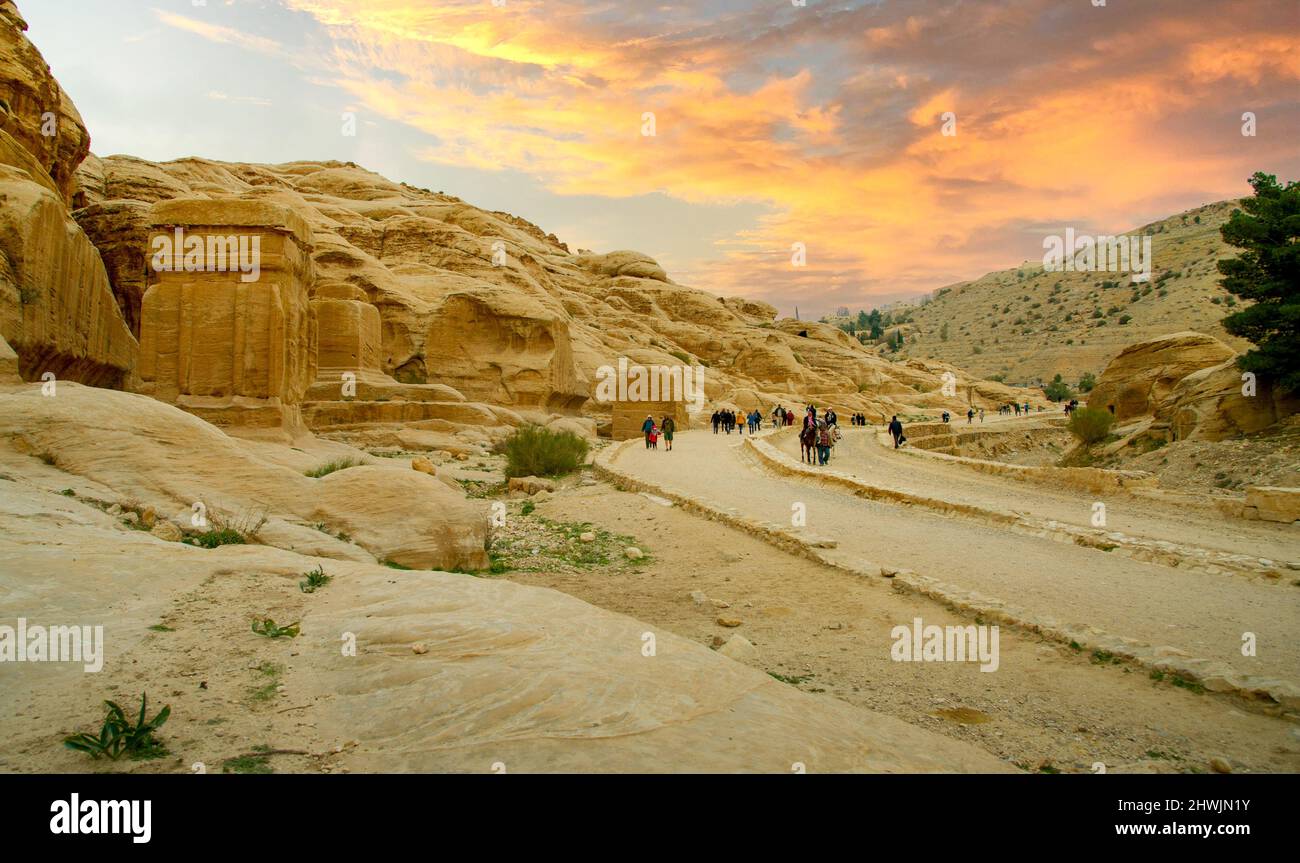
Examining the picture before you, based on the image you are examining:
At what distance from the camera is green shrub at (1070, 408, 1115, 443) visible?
23953 millimetres

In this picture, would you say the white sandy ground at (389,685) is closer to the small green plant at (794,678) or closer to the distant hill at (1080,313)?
the small green plant at (794,678)

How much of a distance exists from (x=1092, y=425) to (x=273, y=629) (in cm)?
2639

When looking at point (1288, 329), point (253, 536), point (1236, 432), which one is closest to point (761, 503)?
point (253, 536)

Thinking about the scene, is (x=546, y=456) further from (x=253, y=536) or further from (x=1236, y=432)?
(x=1236, y=432)

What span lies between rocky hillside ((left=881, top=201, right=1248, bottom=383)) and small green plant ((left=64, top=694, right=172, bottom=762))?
56.9 m

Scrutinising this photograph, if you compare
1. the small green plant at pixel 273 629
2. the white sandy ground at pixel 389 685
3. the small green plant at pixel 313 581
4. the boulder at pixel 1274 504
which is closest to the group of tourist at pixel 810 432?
the boulder at pixel 1274 504

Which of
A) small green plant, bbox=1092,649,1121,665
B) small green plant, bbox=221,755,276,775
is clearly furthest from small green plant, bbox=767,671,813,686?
small green plant, bbox=221,755,276,775

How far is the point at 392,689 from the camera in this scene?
3174 millimetres

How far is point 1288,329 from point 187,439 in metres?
23.7

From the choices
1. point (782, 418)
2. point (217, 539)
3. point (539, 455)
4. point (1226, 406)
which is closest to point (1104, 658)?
point (217, 539)

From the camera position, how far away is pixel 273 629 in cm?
386

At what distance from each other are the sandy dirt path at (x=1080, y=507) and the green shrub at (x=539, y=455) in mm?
6963
